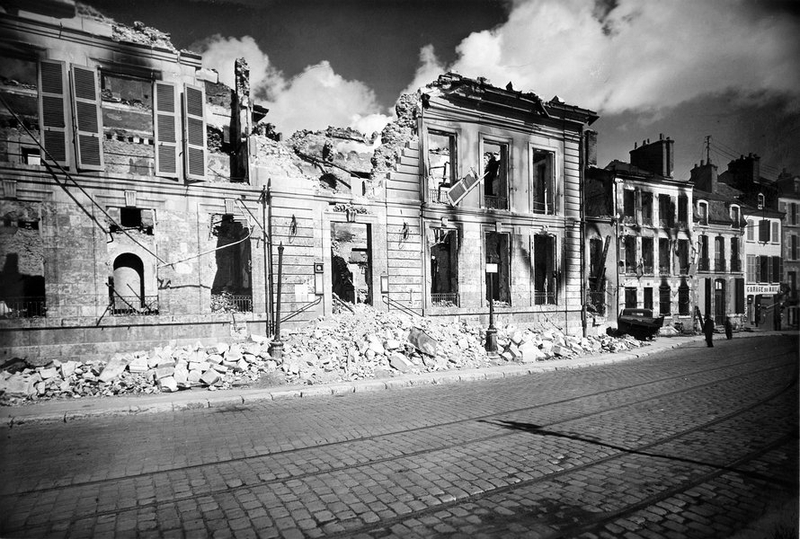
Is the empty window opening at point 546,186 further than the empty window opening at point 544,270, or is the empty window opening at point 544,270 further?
the empty window opening at point 546,186

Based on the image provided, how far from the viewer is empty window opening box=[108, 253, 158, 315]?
12250mm

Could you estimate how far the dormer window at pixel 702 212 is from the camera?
87.8 feet

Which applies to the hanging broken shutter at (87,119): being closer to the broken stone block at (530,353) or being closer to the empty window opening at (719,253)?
the broken stone block at (530,353)

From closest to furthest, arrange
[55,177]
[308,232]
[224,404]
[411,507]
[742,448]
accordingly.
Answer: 1. [411,507]
2. [742,448]
3. [224,404]
4. [55,177]
5. [308,232]

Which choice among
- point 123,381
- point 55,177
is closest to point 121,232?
point 55,177

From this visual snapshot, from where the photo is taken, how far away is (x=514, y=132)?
1892 cm

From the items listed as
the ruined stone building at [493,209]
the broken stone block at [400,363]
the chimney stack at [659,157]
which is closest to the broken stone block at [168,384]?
the broken stone block at [400,363]

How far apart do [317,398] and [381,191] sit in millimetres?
9416

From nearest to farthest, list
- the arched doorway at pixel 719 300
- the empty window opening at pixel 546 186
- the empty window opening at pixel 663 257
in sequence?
the empty window opening at pixel 546 186 < the empty window opening at pixel 663 257 < the arched doorway at pixel 719 300

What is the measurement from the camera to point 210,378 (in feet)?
32.1

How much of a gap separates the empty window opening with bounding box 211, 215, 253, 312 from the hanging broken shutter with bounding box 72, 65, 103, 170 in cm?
383

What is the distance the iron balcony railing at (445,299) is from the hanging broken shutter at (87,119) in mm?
12798

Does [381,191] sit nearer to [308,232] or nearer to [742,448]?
[308,232]

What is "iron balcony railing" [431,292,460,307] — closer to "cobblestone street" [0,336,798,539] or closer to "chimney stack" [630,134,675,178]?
"cobblestone street" [0,336,798,539]
